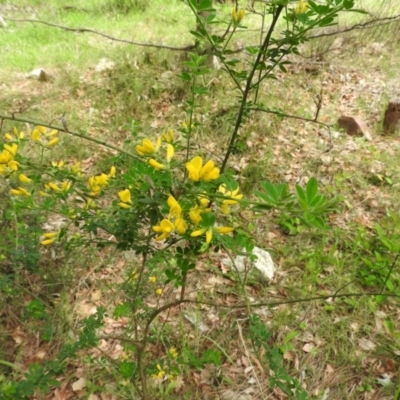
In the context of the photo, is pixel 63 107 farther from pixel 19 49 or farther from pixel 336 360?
pixel 336 360

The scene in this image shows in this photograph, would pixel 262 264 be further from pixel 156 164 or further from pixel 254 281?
pixel 156 164

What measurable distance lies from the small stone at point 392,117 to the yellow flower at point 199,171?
322 cm

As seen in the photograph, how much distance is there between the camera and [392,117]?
130 inches

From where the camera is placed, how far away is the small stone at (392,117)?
3.23 meters

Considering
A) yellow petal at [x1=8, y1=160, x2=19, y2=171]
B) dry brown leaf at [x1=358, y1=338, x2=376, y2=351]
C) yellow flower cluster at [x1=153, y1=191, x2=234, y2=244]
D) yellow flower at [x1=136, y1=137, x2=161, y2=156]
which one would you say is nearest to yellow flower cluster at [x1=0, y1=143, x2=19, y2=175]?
yellow petal at [x1=8, y1=160, x2=19, y2=171]

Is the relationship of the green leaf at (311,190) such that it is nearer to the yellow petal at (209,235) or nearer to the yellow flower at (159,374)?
the yellow petal at (209,235)

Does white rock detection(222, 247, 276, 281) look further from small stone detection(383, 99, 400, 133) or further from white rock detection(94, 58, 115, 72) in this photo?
white rock detection(94, 58, 115, 72)

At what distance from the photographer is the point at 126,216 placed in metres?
0.99

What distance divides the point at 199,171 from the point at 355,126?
3.02 m

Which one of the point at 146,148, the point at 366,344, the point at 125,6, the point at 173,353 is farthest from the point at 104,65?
the point at 366,344

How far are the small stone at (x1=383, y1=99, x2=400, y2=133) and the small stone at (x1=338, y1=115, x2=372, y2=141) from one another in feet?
0.73

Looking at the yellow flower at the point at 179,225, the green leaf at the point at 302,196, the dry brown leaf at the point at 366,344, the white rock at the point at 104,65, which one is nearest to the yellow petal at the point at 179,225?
the yellow flower at the point at 179,225

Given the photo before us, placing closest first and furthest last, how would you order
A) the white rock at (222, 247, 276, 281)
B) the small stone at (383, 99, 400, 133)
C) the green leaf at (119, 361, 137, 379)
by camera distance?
the green leaf at (119, 361, 137, 379) < the white rock at (222, 247, 276, 281) < the small stone at (383, 99, 400, 133)

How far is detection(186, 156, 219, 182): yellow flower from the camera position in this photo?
69cm
